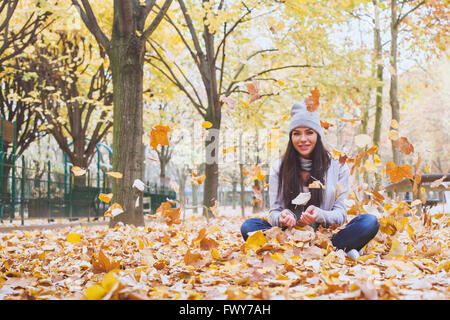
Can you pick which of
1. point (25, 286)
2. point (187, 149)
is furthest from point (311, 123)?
point (187, 149)

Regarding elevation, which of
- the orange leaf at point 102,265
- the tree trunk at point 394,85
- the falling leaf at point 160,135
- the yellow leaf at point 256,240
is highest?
the tree trunk at point 394,85

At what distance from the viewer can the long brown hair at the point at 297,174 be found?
137 inches

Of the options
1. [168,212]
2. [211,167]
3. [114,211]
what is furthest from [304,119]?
[211,167]

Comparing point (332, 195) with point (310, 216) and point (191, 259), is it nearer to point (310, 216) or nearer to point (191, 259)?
point (310, 216)

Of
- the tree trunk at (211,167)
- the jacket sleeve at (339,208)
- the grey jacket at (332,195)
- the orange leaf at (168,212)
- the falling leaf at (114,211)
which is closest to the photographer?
the jacket sleeve at (339,208)

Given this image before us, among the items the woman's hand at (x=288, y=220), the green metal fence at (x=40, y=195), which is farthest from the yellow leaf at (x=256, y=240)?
the green metal fence at (x=40, y=195)

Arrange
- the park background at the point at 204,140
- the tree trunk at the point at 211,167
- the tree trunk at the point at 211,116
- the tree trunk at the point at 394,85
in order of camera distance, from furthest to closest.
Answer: the tree trunk at the point at 394,85
the tree trunk at the point at 211,167
the tree trunk at the point at 211,116
the park background at the point at 204,140

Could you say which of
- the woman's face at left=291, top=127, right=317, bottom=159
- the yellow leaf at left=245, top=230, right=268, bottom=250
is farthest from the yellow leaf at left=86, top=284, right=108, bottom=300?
the woman's face at left=291, top=127, right=317, bottom=159

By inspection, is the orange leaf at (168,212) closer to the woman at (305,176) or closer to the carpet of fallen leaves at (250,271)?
the carpet of fallen leaves at (250,271)

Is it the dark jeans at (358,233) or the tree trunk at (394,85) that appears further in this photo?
the tree trunk at (394,85)

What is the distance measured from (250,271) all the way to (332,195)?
116 cm

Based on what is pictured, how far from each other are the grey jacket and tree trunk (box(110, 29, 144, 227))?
3190 millimetres

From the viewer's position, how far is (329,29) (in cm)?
1124

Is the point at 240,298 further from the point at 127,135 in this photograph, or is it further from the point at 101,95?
the point at 101,95
